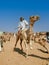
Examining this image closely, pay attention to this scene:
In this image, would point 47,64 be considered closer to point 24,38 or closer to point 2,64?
point 2,64

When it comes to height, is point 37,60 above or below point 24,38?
below

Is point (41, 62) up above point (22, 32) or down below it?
below

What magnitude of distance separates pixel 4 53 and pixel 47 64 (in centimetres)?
395

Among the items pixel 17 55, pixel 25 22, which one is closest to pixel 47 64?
pixel 17 55

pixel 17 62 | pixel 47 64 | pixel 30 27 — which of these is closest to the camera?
pixel 47 64

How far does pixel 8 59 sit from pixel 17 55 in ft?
4.31

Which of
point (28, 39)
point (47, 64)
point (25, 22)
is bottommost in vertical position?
point (47, 64)

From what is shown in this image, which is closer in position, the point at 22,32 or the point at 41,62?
the point at 41,62

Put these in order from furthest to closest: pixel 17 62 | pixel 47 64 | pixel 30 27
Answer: pixel 30 27 < pixel 17 62 < pixel 47 64

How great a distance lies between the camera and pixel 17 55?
14898 mm

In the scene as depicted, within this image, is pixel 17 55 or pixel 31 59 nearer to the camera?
pixel 31 59

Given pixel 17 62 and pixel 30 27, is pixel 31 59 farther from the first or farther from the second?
pixel 30 27

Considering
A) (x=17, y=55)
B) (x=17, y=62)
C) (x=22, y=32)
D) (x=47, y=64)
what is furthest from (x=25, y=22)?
(x=47, y=64)

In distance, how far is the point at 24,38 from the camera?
49.5 ft
